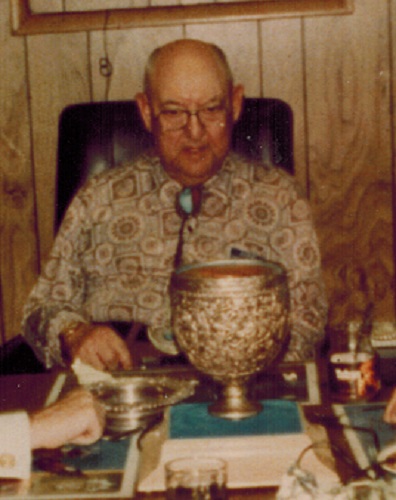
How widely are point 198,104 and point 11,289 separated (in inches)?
44.4

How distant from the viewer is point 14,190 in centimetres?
285

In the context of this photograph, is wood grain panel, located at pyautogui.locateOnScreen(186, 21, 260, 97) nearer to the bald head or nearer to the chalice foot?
the bald head

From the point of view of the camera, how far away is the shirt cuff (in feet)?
3.43

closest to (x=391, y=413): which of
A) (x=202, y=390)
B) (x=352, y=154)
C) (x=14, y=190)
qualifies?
(x=202, y=390)

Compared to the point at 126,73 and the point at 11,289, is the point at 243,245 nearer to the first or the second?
the point at 126,73

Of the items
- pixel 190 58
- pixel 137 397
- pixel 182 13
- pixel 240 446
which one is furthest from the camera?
pixel 182 13

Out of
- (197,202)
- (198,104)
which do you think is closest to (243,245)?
(197,202)

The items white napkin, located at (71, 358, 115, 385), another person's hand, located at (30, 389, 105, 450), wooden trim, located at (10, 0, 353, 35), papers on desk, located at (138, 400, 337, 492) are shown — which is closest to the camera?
papers on desk, located at (138, 400, 337, 492)

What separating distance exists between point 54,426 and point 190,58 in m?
1.22

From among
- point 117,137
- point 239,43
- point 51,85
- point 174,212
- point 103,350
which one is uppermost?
point 239,43

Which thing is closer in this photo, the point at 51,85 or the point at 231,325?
the point at 231,325

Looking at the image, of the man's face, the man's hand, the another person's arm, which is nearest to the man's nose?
the man's face

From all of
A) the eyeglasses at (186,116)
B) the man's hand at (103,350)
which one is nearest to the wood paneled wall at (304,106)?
the eyeglasses at (186,116)

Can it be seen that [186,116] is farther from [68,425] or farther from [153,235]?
[68,425]
